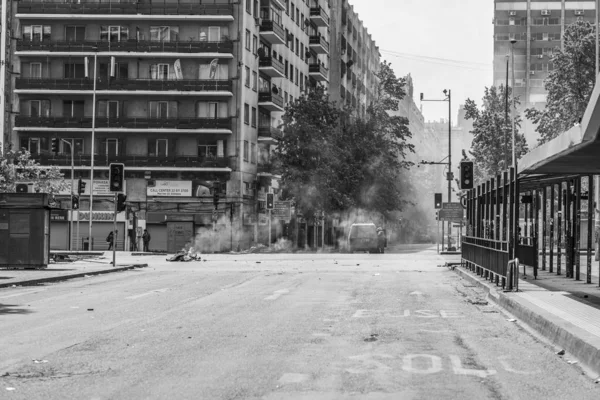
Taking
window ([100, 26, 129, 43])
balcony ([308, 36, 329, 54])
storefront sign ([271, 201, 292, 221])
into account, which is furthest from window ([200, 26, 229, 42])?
balcony ([308, 36, 329, 54])

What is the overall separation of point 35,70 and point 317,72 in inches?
1239

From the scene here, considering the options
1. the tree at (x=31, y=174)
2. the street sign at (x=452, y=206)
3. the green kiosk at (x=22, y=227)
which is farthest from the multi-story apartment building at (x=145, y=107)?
the green kiosk at (x=22, y=227)

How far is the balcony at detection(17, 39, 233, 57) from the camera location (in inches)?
2847

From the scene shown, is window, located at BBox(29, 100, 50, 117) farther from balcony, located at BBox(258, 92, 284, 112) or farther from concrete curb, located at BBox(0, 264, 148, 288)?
concrete curb, located at BBox(0, 264, 148, 288)

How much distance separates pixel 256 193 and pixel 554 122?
27.4 m

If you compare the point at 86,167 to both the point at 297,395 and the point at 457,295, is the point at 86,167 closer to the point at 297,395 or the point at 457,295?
the point at 457,295

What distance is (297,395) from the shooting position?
26.3 ft

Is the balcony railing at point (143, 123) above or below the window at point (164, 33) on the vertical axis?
below

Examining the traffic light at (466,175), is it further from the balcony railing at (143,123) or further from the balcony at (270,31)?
the balcony at (270,31)

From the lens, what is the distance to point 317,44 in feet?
319

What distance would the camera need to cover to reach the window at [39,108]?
7406 cm

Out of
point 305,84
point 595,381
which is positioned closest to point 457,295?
point 595,381

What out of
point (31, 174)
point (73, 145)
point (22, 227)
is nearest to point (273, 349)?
point (22, 227)

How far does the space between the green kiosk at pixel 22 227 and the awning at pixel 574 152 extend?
1614 cm
